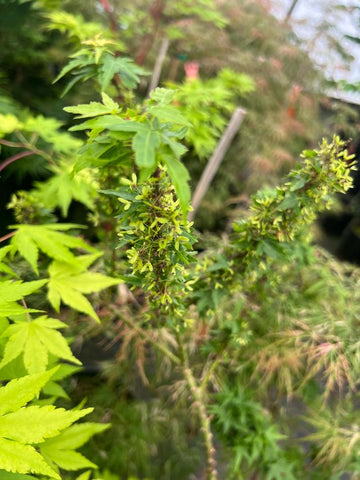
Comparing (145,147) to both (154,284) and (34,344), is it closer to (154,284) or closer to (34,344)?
(154,284)

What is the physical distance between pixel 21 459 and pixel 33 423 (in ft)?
0.12

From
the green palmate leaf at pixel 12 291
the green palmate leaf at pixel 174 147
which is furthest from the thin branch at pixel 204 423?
the green palmate leaf at pixel 174 147

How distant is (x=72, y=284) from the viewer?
74cm

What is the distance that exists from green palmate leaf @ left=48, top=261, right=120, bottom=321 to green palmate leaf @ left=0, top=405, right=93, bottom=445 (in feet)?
0.89

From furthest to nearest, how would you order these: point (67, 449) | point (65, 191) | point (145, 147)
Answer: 1. point (65, 191)
2. point (67, 449)
3. point (145, 147)

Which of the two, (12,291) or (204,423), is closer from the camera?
(12,291)

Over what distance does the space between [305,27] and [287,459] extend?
2.45 meters

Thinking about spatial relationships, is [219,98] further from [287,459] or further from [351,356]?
[287,459]

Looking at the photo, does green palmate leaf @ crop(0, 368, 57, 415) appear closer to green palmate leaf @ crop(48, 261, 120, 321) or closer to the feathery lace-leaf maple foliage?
the feathery lace-leaf maple foliage

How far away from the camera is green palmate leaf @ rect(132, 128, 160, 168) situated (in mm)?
381

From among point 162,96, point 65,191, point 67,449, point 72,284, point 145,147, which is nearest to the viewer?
point 145,147

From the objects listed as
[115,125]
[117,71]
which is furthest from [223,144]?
[115,125]

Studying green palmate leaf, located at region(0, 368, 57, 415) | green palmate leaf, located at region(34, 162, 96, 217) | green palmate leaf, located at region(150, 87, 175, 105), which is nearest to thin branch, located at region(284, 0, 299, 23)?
green palmate leaf, located at region(34, 162, 96, 217)

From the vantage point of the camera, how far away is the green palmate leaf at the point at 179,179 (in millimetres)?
403
